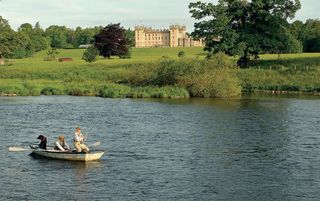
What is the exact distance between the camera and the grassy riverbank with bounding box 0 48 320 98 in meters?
77.6

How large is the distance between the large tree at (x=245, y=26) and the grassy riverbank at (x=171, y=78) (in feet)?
13.6

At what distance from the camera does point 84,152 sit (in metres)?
35.9

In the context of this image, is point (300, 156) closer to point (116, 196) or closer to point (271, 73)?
point (116, 196)

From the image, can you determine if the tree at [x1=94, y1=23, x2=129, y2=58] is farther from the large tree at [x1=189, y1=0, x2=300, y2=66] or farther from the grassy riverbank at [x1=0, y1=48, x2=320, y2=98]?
the large tree at [x1=189, y1=0, x2=300, y2=66]

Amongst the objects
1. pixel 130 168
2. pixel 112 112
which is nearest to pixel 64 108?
pixel 112 112

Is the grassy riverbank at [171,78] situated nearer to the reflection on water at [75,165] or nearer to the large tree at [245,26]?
the large tree at [245,26]

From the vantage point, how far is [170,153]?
127ft

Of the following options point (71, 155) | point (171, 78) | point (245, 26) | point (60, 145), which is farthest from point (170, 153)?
point (245, 26)

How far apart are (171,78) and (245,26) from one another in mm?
23127

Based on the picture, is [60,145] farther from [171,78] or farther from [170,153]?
[171,78]

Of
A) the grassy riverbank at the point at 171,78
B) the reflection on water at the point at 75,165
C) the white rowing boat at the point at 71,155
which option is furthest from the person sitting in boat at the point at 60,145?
the grassy riverbank at the point at 171,78

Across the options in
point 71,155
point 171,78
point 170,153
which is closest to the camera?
point 71,155

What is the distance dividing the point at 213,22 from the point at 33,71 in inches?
1342

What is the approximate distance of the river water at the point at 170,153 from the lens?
96.8 feet
